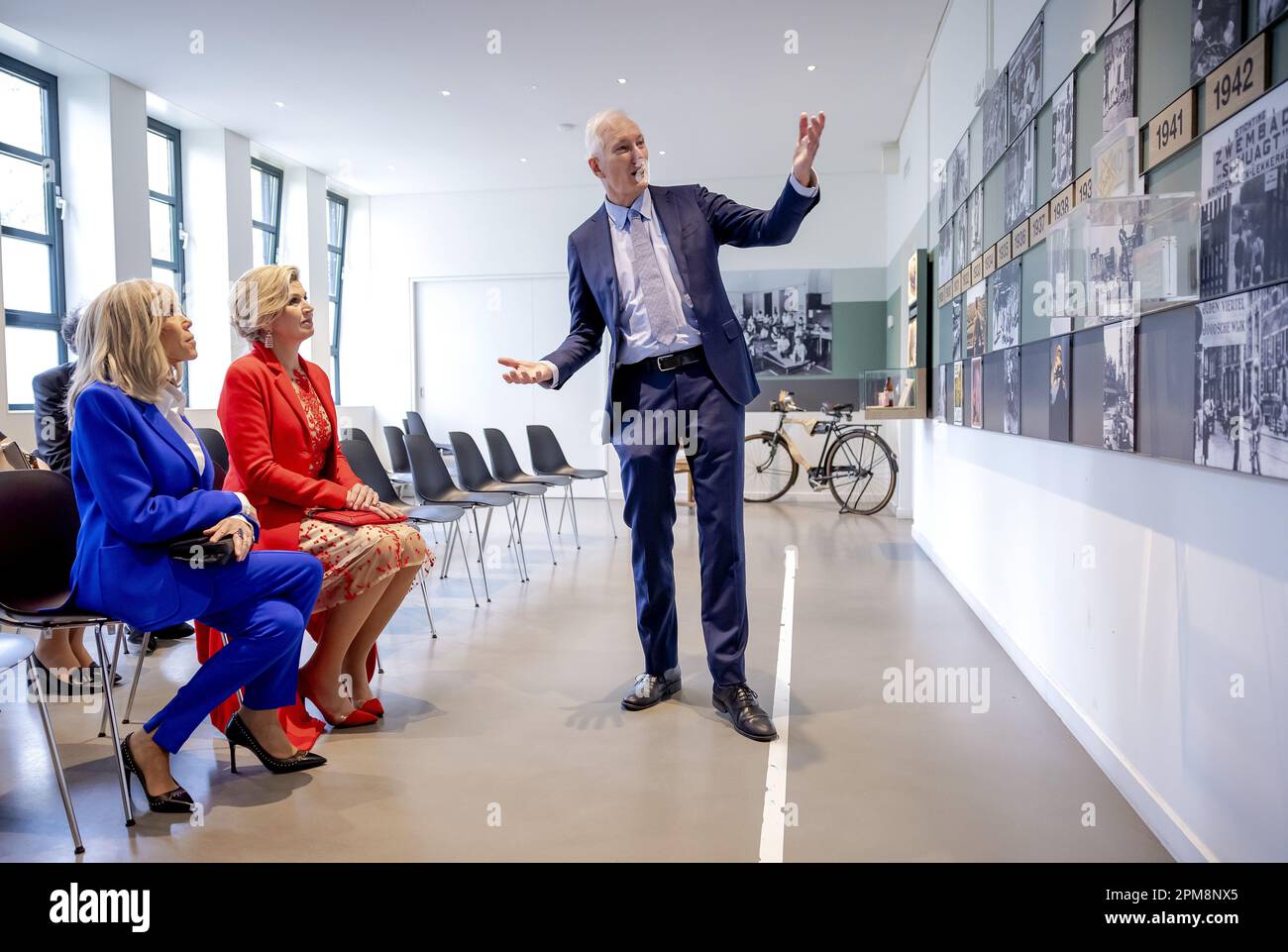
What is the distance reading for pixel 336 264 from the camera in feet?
36.2

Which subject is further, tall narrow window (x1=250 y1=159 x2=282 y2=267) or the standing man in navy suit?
tall narrow window (x1=250 y1=159 x2=282 y2=267)

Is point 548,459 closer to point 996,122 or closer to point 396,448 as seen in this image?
point 396,448

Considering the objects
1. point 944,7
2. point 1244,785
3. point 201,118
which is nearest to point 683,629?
point 1244,785

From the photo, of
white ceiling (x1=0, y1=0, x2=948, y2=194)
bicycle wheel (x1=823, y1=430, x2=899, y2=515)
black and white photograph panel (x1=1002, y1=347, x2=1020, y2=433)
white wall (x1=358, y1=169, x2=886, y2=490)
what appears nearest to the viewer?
black and white photograph panel (x1=1002, y1=347, x2=1020, y2=433)

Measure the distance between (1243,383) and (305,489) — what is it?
2.30 meters

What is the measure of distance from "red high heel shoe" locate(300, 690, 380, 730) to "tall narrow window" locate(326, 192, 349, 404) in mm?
8479

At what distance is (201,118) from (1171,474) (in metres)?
8.32

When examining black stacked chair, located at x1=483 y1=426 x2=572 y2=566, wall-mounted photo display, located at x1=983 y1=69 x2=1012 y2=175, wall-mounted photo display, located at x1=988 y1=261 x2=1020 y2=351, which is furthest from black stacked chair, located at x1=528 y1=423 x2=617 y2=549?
wall-mounted photo display, located at x1=983 y1=69 x2=1012 y2=175

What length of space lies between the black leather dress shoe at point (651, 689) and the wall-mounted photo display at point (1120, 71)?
2.03 meters

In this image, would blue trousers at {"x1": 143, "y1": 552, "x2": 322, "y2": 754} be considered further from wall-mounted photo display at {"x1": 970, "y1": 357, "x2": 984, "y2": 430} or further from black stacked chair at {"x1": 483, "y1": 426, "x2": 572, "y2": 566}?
black stacked chair at {"x1": 483, "y1": 426, "x2": 572, "y2": 566}

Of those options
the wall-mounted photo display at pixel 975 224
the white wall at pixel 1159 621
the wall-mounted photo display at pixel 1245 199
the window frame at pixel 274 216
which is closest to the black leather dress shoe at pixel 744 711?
the white wall at pixel 1159 621

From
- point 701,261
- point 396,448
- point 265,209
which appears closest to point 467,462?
point 396,448

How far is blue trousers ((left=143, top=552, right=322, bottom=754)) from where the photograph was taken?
7.61ft

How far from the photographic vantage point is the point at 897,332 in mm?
8906
